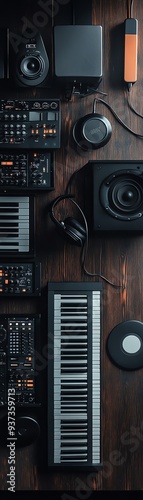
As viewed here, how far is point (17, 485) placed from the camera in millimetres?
3398

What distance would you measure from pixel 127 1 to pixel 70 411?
2.09 metres

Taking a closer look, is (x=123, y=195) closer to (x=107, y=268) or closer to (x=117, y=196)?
(x=117, y=196)

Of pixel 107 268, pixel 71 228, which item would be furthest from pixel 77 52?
pixel 107 268

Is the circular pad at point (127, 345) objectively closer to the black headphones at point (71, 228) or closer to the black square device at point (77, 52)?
the black headphones at point (71, 228)

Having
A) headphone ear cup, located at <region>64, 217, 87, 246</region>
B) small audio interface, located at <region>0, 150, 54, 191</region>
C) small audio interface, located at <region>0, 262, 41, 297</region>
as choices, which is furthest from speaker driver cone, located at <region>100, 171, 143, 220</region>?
small audio interface, located at <region>0, 262, 41, 297</region>

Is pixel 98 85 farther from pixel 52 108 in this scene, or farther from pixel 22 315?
pixel 22 315

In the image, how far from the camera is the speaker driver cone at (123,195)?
3193 mm

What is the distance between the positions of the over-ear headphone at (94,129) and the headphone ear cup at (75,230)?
404 mm

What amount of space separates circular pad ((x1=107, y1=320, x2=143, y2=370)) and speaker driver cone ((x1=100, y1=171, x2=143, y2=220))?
0.57 m

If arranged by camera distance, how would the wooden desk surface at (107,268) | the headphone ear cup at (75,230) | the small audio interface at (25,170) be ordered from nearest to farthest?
1. the headphone ear cup at (75,230)
2. the small audio interface at (25,170)
3. the wooden desk surface at (107,268)

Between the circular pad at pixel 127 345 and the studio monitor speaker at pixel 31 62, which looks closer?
the studio monitor speaker at pixel 31 62

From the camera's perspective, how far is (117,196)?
322 centimetres

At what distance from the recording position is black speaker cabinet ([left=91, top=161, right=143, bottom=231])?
10.5ft

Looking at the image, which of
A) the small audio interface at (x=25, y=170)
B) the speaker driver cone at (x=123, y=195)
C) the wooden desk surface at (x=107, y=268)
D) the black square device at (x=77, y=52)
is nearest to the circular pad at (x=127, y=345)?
the wooden desk surface at (x=107, y=268)
